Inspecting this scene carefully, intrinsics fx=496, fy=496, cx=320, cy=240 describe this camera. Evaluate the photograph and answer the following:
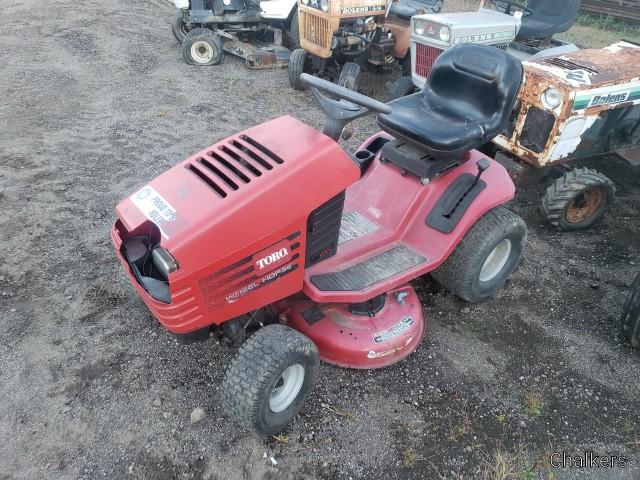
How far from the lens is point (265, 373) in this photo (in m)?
2.10

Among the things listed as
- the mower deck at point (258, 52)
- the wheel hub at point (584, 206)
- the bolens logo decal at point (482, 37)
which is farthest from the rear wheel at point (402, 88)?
the wheel hub at point (584, 206)

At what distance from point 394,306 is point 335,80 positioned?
460 cm

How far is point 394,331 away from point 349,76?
4179mm

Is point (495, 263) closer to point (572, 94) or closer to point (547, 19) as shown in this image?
point (572, 94)

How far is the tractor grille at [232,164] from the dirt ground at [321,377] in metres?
0.93

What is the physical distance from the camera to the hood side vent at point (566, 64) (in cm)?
373

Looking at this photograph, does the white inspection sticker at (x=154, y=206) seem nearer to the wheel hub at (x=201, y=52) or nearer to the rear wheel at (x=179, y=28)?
the wheel hub at (x=201, y=52)

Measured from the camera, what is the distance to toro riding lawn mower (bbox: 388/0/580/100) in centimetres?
475

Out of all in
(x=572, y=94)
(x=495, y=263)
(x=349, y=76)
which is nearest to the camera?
(x=495, y=263)

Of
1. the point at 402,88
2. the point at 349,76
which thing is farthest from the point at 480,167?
the point at 349,76

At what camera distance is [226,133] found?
546 centimetres

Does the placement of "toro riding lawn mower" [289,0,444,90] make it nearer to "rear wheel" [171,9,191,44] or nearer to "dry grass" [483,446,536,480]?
"rear wheel" [171,9,191,44]

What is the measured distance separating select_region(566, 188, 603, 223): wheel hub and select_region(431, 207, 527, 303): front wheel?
3.53 feet

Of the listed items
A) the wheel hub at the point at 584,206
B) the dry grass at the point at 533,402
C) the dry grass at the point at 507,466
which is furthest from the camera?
the wheel hub at the point at 584,206
